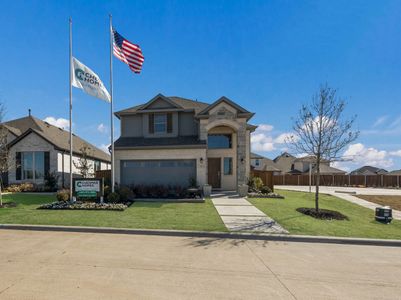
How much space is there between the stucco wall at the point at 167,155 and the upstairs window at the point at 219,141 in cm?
291

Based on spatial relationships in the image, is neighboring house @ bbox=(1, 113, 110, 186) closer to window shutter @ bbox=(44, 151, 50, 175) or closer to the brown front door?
window shutter @ bbox=(44, 151, 50, 175)

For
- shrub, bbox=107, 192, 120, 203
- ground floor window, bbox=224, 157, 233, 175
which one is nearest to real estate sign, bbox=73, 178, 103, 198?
shrub, bbox=107, 192, 120, 203

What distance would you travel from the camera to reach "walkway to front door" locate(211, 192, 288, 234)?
772cm

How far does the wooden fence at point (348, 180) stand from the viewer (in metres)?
35.1

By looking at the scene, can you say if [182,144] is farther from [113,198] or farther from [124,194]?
[113,198]

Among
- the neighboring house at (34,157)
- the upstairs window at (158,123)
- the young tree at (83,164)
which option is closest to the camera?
the upstairs window at (158,123)

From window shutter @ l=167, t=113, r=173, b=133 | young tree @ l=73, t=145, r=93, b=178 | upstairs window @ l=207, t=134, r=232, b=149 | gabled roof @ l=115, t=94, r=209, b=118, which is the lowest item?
young tree @ l=73, t=145, r=93, b=178

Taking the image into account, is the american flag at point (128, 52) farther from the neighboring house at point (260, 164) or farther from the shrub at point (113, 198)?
the neighboring house at point (260, 164)

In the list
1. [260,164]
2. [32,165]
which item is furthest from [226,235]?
[260,164]

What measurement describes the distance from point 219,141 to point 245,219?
10355 millimetres

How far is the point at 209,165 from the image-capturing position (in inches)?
728

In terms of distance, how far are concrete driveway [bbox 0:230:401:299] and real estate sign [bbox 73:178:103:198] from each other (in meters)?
5.24

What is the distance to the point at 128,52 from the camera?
43.2ft

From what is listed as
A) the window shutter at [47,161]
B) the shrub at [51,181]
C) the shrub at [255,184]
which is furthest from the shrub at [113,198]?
the window shutter at [47,161]
